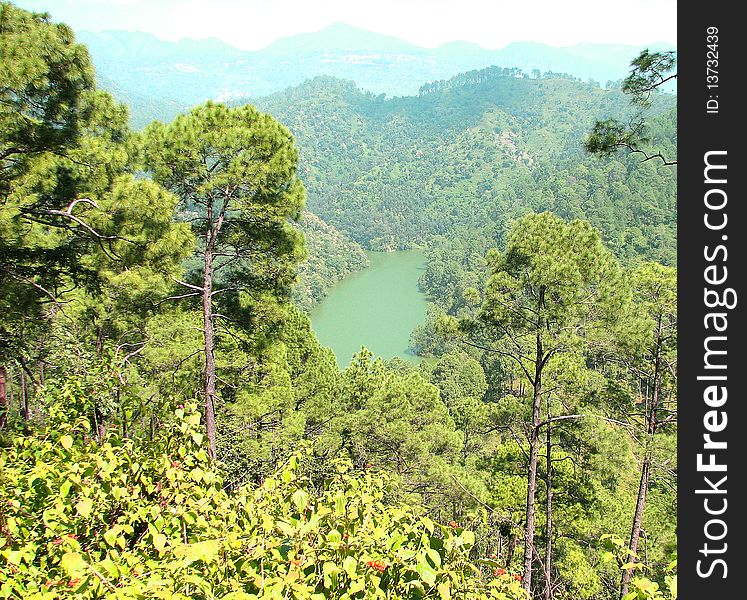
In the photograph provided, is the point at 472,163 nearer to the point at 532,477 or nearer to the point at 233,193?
the point at 532,477

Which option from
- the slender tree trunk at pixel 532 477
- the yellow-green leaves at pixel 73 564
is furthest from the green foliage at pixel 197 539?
the slender tree trunk at pixel 532 477

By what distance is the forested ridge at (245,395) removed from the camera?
1476 millimetres

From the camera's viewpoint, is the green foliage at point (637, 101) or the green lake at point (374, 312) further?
the green lake at point (374, 312)

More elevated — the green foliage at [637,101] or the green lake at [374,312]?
the green foliage at [637,101]

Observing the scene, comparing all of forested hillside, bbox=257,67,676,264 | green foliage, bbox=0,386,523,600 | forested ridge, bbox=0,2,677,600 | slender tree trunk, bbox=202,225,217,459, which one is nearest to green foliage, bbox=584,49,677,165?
forested ridge, bbox=0,2,677,600

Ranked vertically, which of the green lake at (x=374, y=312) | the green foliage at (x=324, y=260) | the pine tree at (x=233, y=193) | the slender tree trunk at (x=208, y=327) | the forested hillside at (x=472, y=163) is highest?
the forested hillside at (x=472, y=163)

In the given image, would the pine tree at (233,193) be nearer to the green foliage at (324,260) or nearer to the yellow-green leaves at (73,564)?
the yellow-green leaves at (73,564)

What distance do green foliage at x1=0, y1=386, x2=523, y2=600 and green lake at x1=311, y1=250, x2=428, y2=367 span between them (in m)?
38.8

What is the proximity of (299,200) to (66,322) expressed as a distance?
3804mm

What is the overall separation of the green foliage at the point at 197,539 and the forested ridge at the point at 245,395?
0.03ft

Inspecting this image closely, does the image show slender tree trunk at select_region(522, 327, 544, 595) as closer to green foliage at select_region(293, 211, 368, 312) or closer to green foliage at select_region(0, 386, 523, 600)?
green foliage at select_region(0, 386, 523, 600)

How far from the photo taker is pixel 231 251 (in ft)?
19.1

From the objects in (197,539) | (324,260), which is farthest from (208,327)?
(324,260)

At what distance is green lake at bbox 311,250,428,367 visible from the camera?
163 feet
